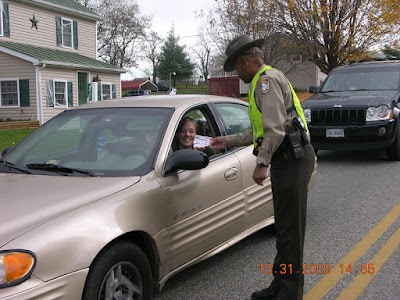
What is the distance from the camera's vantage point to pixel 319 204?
602 cm

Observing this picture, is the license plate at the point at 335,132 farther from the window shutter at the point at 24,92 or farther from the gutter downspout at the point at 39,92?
the window shutter at the point at 24,92

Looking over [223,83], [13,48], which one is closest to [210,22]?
[13,48]

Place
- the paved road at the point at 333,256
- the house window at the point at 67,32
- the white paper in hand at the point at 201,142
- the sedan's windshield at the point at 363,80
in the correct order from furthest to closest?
→ the house window at the point at 67,32 → the sedan's windshield at the point at 363,80 → the white paper in hand at the point at 201,142 → the paved road at the point at 333,256

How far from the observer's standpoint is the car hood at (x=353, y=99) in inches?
338

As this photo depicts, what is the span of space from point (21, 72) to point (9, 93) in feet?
4.07

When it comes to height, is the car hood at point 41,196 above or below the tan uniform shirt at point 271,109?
below

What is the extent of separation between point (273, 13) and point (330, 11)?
10.2 ft

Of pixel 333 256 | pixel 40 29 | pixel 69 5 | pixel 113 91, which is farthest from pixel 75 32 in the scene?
pixel 333 256

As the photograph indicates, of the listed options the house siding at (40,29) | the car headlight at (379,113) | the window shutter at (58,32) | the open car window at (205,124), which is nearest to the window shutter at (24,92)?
the house siding at (40,29)

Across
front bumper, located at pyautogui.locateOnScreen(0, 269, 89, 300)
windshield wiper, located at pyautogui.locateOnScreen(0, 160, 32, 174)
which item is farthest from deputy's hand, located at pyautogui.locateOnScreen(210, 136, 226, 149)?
front bumper, located at pyautogui.locateOnScreen(0, 269, 89, 300)

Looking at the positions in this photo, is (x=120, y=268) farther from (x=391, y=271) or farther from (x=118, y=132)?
(x=391, y=271)

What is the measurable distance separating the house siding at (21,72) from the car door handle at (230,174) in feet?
57.7

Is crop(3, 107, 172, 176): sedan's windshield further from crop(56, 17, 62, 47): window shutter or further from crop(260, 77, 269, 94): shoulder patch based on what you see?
crop(56, 17, 62, 47): window shutter

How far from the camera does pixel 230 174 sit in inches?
151
